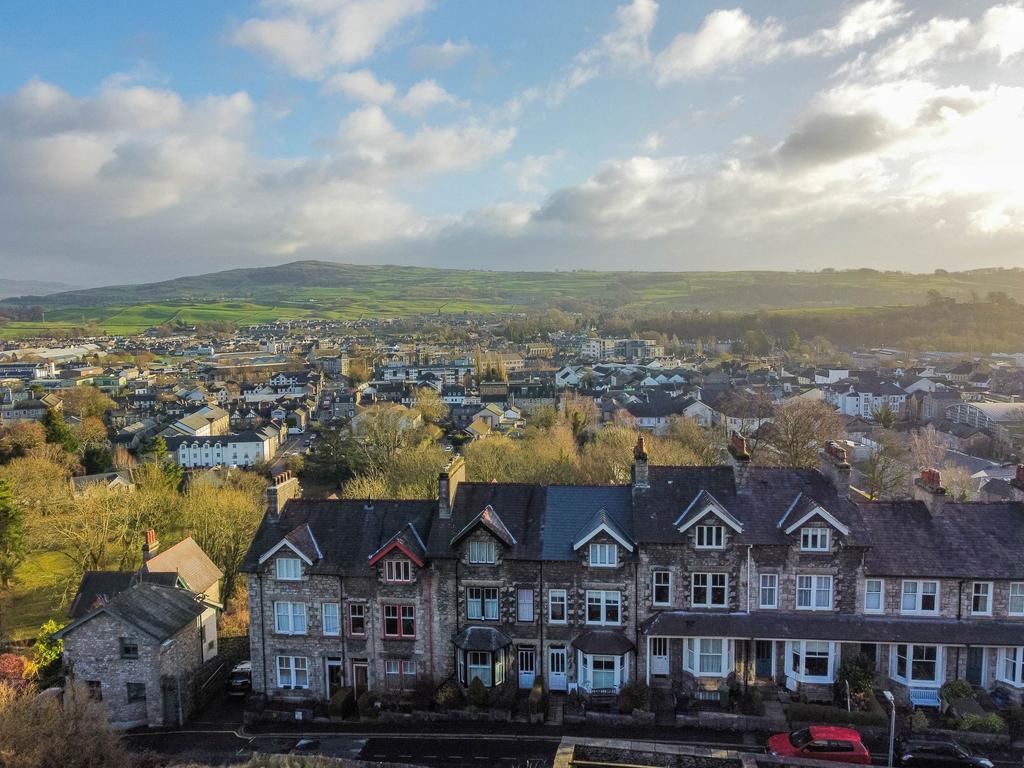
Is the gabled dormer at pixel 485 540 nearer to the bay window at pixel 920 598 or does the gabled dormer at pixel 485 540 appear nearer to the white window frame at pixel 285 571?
the white window frame at pixel 285 571

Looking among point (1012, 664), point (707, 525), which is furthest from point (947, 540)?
point (707, 525)

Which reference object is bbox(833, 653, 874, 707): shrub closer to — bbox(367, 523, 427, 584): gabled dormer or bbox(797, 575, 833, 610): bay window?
bbox(797, 575, 833, 610): bay window

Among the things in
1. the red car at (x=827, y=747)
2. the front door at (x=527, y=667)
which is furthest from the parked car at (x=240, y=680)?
the red car at (x=827, y=747)

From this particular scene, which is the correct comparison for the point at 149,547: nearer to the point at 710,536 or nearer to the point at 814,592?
the point at 710,536

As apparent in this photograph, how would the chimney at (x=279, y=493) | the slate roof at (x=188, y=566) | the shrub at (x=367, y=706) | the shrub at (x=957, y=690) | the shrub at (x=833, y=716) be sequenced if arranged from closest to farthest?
the shrub at (x=833, y=716)
the shrub at (x=957, y=690)
the shrub at (x=367, y=706)
the chimney at (x=279, y=493)
the slate roof at (x=188, y=566)

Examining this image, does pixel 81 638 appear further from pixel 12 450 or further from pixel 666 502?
pixel 12 450

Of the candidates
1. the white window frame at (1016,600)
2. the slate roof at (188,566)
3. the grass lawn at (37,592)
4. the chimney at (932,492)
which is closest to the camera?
the white window frame at (1016,600)
